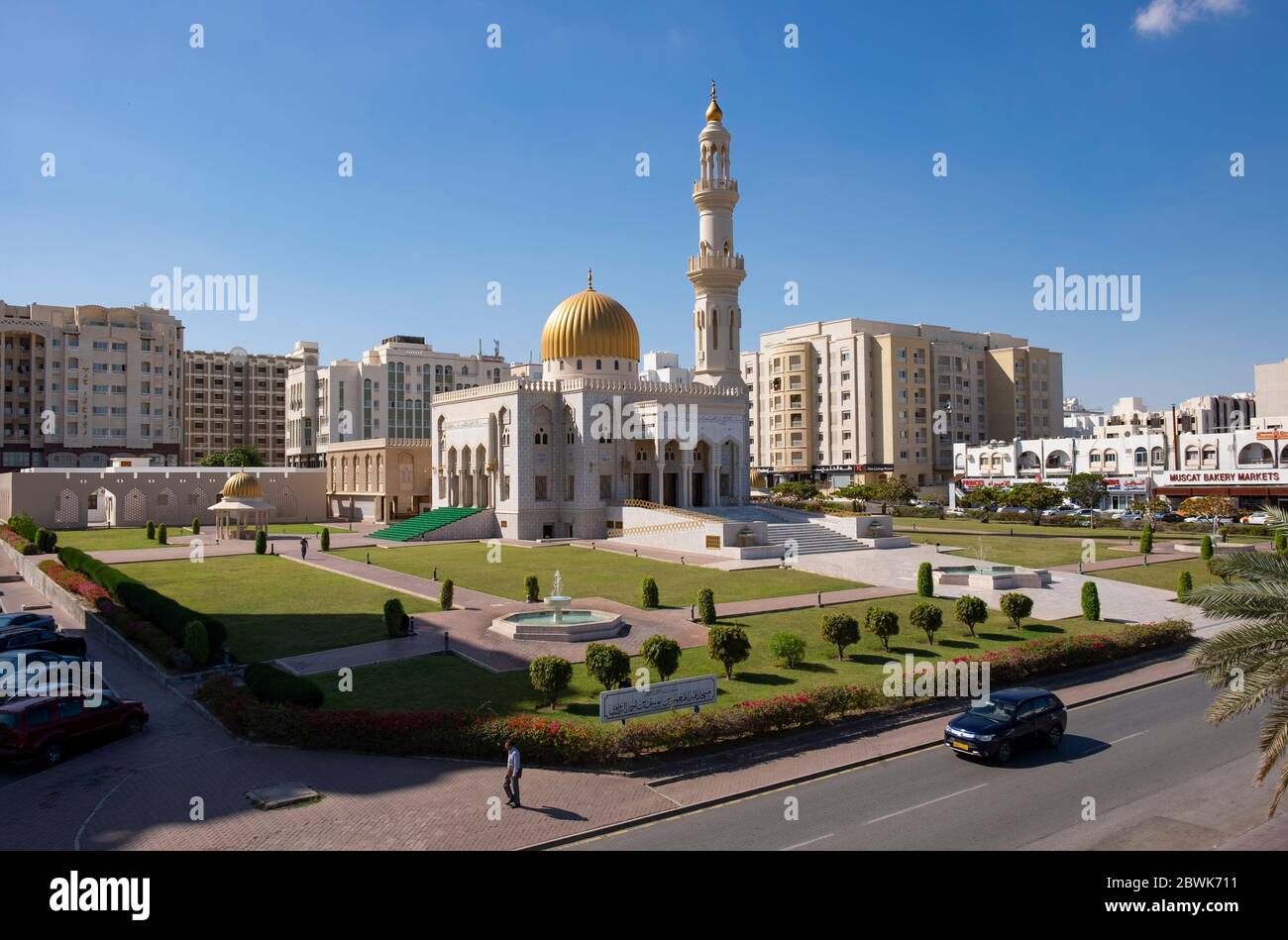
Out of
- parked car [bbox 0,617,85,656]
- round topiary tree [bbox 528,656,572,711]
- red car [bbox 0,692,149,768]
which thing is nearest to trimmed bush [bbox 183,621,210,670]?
red car [bbox 0,692,149,768]

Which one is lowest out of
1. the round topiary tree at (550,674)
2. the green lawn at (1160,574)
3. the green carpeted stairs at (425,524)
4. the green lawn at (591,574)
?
the green lawn at (1160,574)

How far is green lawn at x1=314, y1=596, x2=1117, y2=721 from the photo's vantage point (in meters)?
19.5

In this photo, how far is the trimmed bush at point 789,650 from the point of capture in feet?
74.2

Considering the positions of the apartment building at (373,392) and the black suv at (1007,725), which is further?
the apartment building at (373,392)

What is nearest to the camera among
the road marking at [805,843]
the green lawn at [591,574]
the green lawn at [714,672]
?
the road marking at [805,843]

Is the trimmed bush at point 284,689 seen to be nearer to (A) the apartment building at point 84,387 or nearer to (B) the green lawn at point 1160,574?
(B) the green lawn at point 1160,574

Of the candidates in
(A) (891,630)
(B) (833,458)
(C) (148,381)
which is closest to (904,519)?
(B) (833,458)

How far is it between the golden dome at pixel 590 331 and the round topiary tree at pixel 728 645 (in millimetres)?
40912

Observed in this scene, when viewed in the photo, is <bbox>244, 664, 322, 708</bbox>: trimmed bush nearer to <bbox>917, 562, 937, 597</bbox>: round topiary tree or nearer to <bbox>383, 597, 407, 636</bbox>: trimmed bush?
<bbox>383, 597, 407, 636</bbox>: trimmed bush

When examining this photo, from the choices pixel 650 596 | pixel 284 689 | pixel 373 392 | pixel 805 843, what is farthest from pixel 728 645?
pixel 373 392

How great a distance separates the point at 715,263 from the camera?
196ft

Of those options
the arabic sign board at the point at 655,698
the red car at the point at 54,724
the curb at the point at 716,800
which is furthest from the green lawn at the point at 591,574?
the red car at the point at 54,724

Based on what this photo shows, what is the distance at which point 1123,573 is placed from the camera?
39000mm
